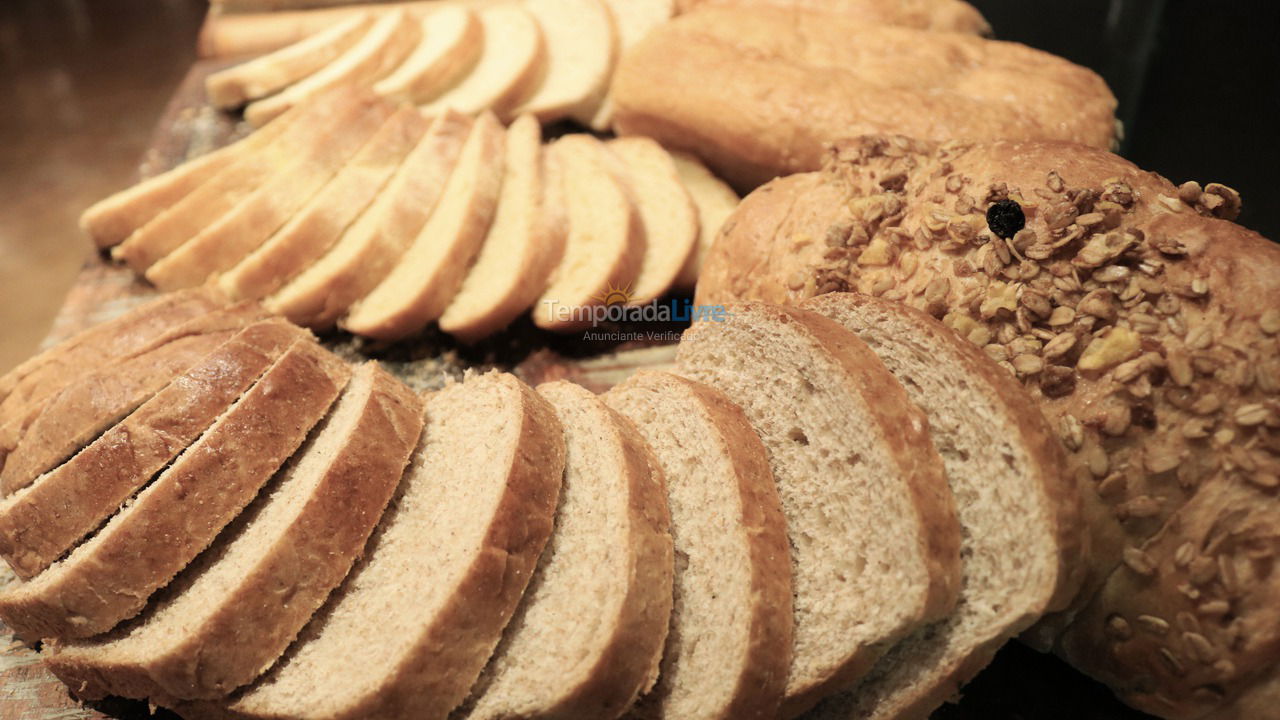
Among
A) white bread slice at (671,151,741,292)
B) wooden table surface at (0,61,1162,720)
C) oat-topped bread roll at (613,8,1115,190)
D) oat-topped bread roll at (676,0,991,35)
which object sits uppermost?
oat-topped bread roll at (676,0,991,35)

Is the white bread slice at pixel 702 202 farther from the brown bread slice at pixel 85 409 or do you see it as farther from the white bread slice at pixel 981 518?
the brown bread slice at pixel 85 409

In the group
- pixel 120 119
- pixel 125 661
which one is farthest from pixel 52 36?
pixel 125 661

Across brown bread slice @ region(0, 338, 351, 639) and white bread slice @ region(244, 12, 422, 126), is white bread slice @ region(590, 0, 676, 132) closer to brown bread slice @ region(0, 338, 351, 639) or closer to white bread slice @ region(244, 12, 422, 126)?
white bread slice @ region(244, 12, 422, 126)

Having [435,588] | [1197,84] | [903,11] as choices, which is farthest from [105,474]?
[1197,84]

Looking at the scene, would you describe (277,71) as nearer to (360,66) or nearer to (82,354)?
(360,66)

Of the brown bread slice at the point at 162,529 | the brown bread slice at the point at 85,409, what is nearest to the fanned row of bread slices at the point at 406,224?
the brown bread slice at the point at 85,409

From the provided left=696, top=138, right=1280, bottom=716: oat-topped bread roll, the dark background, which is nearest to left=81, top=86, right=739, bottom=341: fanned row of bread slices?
left=696, top=138, right=1280, bottom=716: oat-topped bread roll
